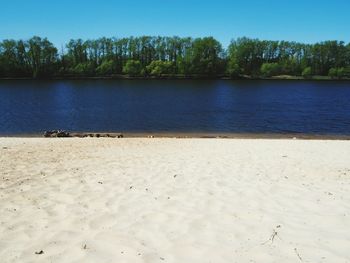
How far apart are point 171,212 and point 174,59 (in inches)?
6157

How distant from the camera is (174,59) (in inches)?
6275

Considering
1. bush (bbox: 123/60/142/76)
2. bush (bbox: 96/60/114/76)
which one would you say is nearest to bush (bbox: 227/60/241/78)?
bush (bbox: 123/60/142/76)

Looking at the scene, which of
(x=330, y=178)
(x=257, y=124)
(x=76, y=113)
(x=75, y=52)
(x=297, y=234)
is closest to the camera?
(x=297, y=234)

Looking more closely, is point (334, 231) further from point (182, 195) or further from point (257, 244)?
point (182, 195)

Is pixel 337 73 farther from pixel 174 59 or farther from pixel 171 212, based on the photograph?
pixel 171 212

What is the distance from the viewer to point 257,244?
18.2 ft

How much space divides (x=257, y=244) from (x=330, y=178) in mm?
6036

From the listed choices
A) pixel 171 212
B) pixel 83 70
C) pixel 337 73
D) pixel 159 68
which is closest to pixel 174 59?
pixel 159 68

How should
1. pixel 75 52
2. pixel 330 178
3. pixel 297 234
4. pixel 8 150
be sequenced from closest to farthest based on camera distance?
pixel 297 234 → pixel 330 178 → pixel 8 150 → pixel 75 52

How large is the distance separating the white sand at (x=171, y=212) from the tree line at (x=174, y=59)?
134m

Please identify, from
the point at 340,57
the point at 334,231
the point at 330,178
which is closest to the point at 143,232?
the point at 334,231

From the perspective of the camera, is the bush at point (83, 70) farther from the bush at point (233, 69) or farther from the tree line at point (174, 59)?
the bush at point (233, 69)

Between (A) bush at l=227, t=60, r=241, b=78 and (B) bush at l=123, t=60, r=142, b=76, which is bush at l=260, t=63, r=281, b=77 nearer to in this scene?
(A) bush at l=227, t=60, r=241, b=78

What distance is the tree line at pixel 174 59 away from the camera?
142 metres
